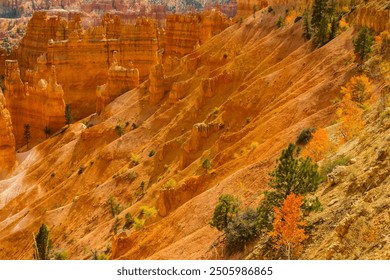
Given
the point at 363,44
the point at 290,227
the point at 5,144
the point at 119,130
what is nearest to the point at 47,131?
the point at 5,144

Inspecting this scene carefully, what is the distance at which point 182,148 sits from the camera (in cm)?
3562

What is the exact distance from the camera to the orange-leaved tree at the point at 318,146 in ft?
72.9

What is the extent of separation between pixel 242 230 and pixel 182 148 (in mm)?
16929

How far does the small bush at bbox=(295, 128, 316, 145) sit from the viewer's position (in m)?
24.7

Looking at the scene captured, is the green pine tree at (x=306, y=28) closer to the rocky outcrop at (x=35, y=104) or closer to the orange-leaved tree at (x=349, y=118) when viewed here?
the orange-leaved tree at (x=349, y=118)

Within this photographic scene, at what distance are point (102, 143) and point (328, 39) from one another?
20.6 meters

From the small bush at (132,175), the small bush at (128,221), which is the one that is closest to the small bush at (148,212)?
the small bush at (128,221)

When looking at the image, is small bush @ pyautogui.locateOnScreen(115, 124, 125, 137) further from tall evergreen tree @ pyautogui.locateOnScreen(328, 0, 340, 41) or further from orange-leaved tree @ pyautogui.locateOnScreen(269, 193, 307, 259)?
orange-leaved tree @ pyautogui.locateOnScreen(269, 193, 307, 259)

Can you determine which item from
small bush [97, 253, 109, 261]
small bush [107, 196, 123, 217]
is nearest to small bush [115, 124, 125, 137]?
small bush [107, 196, 123, 217]

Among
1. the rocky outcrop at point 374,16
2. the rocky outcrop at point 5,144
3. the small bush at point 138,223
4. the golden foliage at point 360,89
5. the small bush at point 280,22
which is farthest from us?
the rocky outcrop at point 5,144

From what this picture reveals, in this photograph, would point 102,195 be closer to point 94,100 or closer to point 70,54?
point 94,100

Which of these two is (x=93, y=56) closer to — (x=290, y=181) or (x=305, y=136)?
(x=305, y=136)

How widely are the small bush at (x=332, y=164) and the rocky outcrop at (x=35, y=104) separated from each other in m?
42.1

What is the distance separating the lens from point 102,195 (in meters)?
37.5
